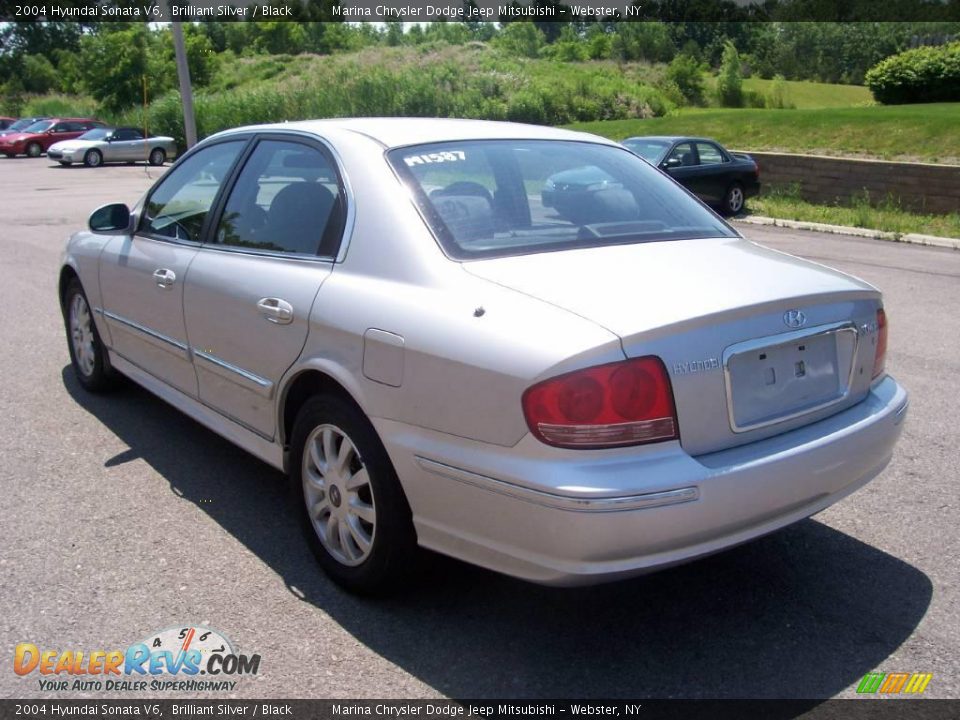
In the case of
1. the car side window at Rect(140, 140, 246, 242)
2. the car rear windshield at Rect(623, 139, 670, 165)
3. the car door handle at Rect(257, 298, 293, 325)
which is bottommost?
the car rear windshield at Rect(623, 139, 670, 165)

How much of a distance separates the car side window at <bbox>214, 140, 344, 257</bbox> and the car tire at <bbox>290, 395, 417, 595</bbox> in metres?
0.70

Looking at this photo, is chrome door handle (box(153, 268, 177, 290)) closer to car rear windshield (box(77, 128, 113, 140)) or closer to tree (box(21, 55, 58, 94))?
car rear windshield (box(77, 128, 113, 140))

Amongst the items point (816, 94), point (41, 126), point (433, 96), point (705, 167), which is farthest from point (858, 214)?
point (41, 126)

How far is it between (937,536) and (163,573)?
316cm

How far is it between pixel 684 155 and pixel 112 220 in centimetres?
1341

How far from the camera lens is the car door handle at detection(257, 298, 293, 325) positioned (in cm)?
362

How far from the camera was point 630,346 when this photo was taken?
273 centimetres

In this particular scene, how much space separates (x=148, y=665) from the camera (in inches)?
122

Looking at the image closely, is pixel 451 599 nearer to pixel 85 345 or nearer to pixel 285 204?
pixel 285 204

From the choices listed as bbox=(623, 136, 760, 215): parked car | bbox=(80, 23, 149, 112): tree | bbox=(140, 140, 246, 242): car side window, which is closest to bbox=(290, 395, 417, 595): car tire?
bbox=(140, 140, 246, 242): car side window

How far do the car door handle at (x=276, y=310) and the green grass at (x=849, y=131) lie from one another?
1919 centimetres

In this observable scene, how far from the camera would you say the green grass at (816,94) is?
41844 mm

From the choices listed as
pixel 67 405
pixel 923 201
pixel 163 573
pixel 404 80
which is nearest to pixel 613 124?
pixel 404 80

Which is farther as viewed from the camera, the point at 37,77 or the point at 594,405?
the point at 37,77
